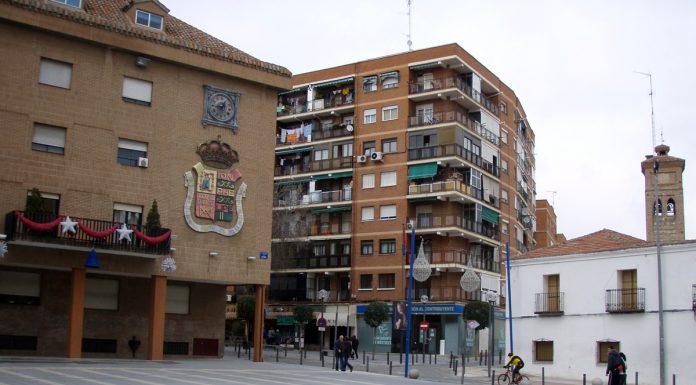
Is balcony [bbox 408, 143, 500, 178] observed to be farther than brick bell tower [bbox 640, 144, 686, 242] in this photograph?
No

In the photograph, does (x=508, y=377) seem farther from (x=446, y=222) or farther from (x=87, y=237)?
(x=446, y=222)

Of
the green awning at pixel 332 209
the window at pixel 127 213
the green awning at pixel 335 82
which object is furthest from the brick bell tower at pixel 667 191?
the window at pixel 127 213

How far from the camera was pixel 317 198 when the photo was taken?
71250 millimetres

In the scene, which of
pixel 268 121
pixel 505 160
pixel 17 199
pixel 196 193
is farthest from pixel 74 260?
pixel 505 160

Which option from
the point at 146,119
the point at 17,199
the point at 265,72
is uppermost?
the point at 265,72

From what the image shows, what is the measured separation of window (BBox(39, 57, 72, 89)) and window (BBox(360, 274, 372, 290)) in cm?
3547

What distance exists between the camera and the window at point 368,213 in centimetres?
6819

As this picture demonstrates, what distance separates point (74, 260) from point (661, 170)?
49192 millimetres

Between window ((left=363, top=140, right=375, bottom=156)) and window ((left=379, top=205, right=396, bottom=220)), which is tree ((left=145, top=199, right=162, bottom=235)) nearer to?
window ((left=379, top=205, right=396, bottom=220))

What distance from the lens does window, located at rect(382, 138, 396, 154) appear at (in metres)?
68.1

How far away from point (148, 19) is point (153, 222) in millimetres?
9616

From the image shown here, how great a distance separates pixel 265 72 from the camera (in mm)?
42094

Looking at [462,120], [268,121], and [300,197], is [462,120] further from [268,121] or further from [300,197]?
[268,121]

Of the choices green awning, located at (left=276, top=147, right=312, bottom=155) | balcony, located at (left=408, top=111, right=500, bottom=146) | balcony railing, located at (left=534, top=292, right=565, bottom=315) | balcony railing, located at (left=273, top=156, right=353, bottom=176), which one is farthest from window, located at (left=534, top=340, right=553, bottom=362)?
green awning, located at (left=276, top=147, right=312, bottom=155)
